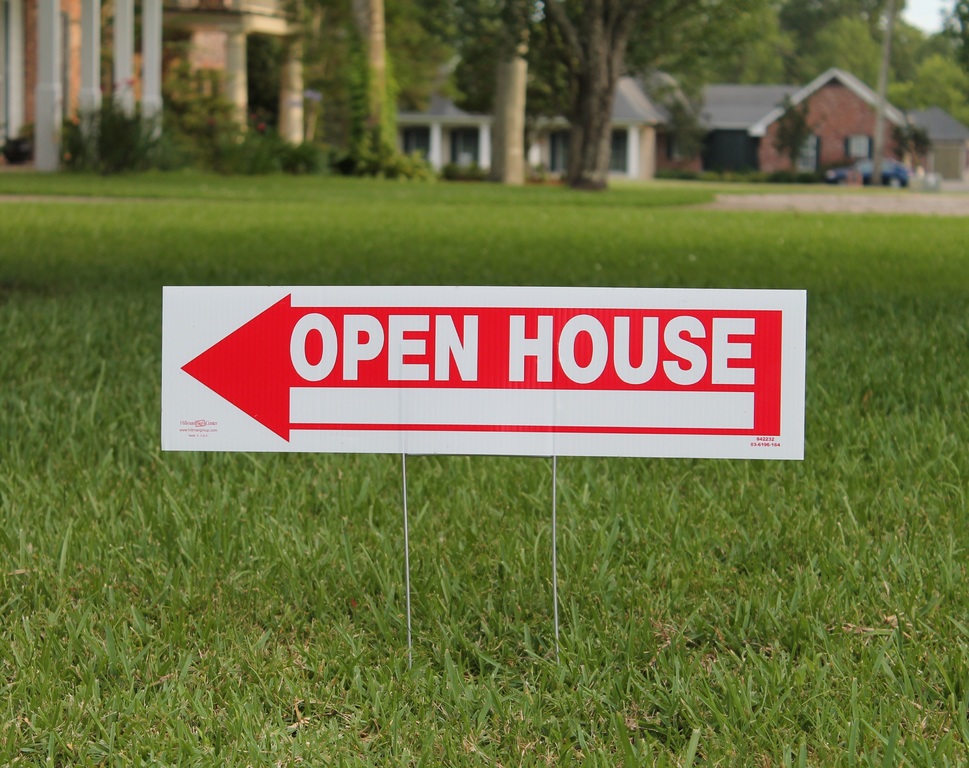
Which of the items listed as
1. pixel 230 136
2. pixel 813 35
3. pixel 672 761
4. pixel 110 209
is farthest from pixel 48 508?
pixel 813 35

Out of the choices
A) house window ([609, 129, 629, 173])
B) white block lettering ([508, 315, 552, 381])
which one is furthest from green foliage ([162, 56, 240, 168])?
house window ([609, 129, 629, 173])

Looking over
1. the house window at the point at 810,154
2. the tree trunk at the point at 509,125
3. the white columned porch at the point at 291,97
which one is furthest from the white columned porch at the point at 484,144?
the tree trunk at the point at 509,125

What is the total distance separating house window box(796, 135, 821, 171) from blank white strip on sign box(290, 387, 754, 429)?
229 ft

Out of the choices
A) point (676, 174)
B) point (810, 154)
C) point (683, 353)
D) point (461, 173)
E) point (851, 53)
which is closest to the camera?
point (683, 353)

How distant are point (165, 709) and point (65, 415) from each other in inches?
98.1

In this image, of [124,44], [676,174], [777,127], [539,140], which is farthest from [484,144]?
[124,44]

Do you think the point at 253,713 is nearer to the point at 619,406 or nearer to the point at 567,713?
the point at 567,713

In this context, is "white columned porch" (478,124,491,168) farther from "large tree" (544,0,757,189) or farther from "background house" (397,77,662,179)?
"large tree" (544,0,757,189)

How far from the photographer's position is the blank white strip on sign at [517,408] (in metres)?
2.63

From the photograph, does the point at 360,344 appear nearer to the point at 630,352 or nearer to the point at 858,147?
the point at 630,352

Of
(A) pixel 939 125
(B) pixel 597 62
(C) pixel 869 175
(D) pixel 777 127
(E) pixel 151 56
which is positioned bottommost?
(C) pixel 869 175

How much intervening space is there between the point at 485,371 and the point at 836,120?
70.7 m

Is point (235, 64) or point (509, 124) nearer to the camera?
point (235, 64)

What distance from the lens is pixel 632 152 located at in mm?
67000
